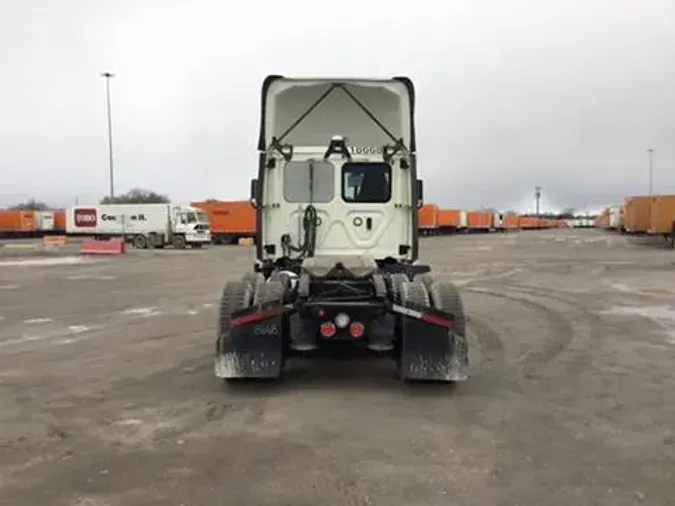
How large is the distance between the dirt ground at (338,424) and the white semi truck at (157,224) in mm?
39733

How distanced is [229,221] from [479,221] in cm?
5594

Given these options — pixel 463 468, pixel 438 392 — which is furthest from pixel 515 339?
pixel 463 468

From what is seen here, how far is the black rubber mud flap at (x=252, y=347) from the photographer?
745cm

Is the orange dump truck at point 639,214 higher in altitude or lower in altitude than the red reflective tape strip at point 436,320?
higher

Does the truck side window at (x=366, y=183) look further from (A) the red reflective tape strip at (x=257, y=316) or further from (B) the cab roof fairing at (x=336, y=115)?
(A) the red reflective tape strip at (x=257, y=316)

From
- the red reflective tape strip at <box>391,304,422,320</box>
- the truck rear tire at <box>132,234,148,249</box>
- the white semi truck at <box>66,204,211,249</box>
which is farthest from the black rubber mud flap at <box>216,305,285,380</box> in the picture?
the truck rear tire at <box>132,234,148,249</box>

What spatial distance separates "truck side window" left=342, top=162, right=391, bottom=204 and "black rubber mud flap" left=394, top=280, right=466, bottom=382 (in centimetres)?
262

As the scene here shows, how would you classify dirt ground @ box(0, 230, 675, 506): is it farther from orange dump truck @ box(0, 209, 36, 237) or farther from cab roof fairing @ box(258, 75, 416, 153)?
orange dump truck @ box(0, 209, 36, 237)

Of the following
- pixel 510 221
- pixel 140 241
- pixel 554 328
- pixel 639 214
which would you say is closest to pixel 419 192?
pixel 554 328

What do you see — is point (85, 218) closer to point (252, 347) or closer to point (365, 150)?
point (365, 150)

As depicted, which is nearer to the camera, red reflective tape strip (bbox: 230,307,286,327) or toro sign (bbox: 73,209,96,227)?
red reflective tape strip (bbox: 230,307,286,327)

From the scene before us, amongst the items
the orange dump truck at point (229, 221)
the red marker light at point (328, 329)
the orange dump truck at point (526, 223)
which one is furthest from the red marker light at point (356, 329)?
the orange dump truck at point (526, 223)

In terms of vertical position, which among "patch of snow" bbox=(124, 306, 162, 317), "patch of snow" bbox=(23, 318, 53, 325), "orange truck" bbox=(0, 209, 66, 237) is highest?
"orange truck" bbox=(0, 209, 66, 237)

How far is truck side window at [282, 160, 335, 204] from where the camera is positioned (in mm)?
9828
